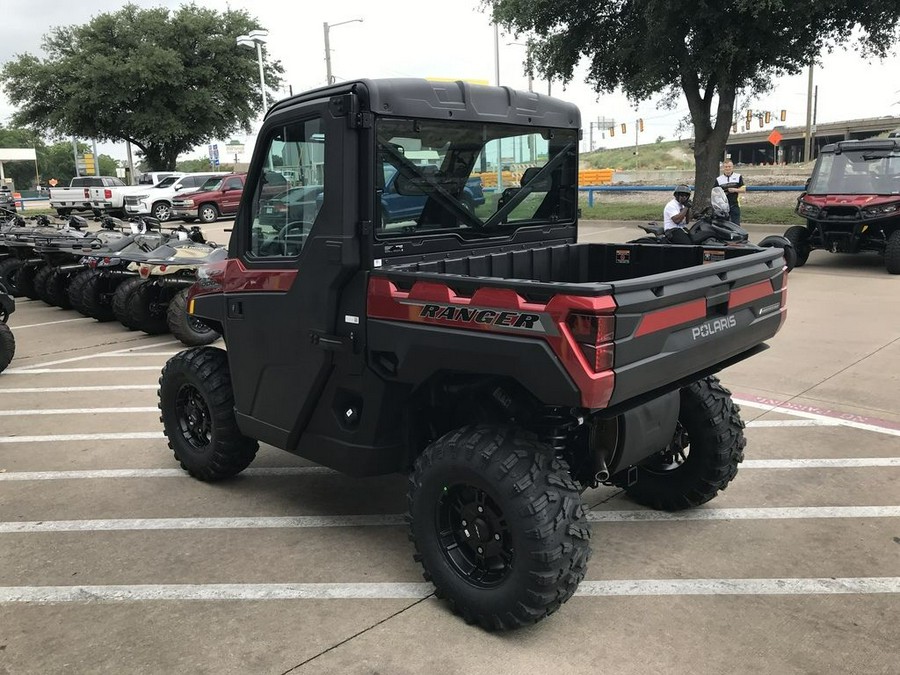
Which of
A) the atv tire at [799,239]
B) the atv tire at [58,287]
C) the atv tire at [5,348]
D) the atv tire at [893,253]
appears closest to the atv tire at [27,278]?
the atv tire at [58,287]

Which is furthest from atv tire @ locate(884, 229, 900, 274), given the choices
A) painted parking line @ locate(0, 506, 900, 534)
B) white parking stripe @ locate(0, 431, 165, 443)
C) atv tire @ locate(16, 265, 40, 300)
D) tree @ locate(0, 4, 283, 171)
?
tree @ locate(0, 4, 283, 171)

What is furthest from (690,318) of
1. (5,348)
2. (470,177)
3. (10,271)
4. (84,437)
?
(10,271)

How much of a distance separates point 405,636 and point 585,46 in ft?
61.5

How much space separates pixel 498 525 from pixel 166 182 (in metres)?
29.9

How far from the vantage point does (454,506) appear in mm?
3385

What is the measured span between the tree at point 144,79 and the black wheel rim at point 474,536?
121 feet

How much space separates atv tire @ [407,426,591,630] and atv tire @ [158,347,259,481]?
1631 millimetres

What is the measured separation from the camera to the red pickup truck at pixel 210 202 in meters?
27.3

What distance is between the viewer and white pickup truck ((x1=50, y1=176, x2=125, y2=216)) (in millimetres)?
31289

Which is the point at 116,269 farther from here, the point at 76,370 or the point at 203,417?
the point at 203,417

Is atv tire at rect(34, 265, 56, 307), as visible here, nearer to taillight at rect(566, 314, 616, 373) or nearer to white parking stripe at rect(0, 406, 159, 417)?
white parking stripe at rect(0, 406, 159, 417)

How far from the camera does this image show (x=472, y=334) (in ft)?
10.1

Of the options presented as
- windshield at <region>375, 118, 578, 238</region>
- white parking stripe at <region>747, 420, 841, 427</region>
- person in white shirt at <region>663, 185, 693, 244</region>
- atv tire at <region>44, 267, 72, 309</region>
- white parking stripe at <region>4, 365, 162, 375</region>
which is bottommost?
white parking stripe at <region>747, 420, 841, 427</region>

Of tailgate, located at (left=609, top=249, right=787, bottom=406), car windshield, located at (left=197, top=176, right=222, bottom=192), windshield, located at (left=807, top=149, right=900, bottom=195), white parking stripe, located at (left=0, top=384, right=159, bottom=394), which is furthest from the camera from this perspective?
car windshield, located at (left=197, top=176, right=222, bottom=192)
